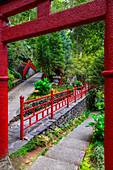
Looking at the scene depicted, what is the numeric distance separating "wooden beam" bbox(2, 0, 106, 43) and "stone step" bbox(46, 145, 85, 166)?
8.10ft

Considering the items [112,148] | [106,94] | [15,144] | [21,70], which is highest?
[21,70]

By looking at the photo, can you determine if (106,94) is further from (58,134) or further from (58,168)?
(58,134)

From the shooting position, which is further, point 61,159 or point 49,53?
point 49,53

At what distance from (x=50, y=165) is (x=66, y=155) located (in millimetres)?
524

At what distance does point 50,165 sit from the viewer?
7.29 ft

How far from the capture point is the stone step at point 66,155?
2.43 meters

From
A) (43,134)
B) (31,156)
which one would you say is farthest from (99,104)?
(31,156)

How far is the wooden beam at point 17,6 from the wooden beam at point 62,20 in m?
0.29

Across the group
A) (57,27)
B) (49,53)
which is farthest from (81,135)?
(49,53)

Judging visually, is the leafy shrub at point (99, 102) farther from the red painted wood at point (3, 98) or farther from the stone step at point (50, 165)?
the red painted wood at point (3, 98)

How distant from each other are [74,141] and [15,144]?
1.63 meters

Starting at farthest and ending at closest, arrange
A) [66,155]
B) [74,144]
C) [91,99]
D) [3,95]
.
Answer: [91,99]
[74,144]
[66,155]
[3,95]

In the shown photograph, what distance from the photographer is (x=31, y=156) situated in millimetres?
2717

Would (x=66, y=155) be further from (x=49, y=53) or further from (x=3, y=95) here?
(x=49, y=53)
